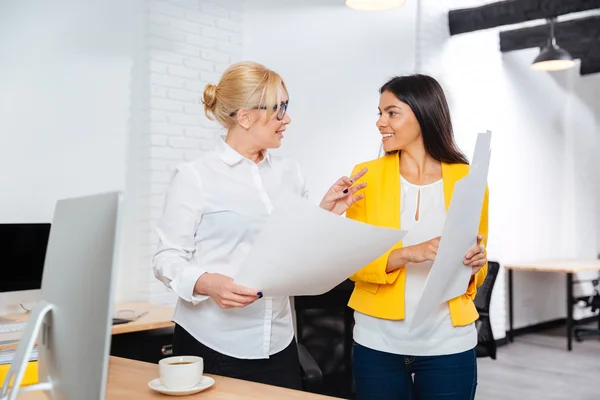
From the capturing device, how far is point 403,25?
537cm

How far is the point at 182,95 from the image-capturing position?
146 inches

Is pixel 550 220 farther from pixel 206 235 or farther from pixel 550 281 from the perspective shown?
pixel 206 235

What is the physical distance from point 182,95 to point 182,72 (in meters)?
0.13

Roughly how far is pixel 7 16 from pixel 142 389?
8.07 feet

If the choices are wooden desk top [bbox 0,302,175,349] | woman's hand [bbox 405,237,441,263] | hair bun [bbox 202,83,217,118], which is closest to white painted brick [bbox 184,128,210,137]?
wooden desk top [bbox 0,302,175,349]

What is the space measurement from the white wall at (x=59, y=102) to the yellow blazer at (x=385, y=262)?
196 cm

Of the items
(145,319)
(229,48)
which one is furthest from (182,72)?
(145,319)

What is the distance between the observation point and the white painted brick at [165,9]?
3629 millimetres

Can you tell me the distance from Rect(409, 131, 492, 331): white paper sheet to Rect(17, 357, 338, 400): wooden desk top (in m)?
0.39

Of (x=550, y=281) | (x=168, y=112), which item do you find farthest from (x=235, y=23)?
(x=550, y=281)

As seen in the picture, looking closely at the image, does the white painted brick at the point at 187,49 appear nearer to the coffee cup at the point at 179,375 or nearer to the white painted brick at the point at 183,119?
the white painted brick at the point at 183,119

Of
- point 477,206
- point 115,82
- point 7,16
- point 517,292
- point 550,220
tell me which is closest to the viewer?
point 477,206

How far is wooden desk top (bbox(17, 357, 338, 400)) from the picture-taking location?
1.32 meters

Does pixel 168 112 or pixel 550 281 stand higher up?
pixel 168 112
